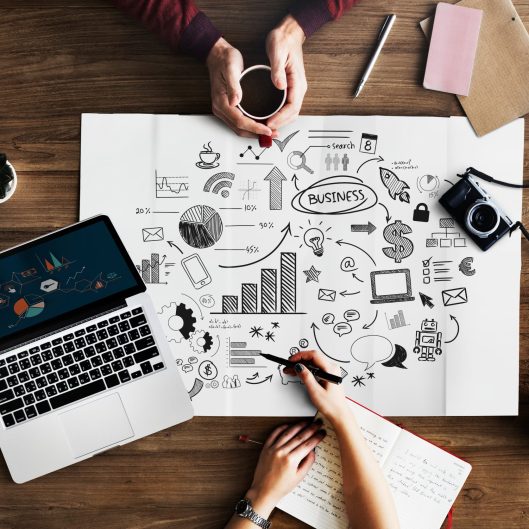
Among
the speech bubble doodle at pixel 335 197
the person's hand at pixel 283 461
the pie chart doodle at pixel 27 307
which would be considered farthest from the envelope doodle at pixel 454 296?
the pie chart doodle at pixel 27 307

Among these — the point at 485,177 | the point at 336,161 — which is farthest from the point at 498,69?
the point at 336,161

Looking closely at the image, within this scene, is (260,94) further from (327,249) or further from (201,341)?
(201,341)

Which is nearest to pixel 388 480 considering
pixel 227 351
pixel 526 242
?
pixel 227 351

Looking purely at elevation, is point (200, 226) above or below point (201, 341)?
above

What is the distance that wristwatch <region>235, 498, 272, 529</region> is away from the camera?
41.4 inches

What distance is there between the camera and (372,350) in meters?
1.09

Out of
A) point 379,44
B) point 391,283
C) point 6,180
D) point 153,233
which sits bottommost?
point 391,283

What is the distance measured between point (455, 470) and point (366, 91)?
27.1 inches

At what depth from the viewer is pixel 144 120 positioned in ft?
3.59

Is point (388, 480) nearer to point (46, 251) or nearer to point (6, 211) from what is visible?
point (46, 251)

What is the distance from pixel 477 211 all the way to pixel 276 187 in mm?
359

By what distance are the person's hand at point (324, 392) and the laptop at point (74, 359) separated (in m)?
0.21

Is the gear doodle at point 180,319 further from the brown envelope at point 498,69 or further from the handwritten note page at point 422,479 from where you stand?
the brown envelope at point 498,69

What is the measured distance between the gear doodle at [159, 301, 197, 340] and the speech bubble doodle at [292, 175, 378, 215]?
0.27m
